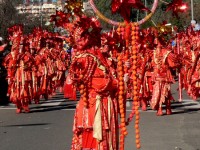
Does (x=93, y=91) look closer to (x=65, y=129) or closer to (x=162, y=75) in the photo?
(x=65, y=129)

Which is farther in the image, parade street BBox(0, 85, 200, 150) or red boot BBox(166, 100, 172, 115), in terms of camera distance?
red boot BBox(166, 100, 172, 115)

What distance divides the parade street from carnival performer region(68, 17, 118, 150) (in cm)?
286

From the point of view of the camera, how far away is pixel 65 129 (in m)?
14.7

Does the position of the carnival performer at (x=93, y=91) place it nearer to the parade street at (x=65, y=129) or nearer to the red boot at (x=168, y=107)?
the parade street at (x=65, y=129)

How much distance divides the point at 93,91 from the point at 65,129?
5.60m

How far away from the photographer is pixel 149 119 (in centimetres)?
1669

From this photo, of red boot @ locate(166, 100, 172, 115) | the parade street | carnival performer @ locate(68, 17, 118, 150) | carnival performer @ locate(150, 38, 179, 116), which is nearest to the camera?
carnival performer @ locate(68, 17, 118, 150)

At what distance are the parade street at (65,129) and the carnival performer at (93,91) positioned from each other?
286cm

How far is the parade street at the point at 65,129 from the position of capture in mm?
12492

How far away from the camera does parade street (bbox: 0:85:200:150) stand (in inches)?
492

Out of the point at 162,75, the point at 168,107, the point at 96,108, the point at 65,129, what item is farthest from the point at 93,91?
the point at 168,107

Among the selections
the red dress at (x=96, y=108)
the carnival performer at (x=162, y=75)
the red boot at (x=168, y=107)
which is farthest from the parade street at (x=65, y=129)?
the red dress at (x=96, y=108)

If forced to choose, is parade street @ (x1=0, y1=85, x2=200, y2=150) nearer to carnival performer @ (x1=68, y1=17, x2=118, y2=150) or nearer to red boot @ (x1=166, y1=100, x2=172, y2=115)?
red boot @ (x1=166, y1=100, x2=172, y2=115)

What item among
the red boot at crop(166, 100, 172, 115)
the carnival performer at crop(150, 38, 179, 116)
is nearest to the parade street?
the red boot at crop(166, 100, 172, 115)
